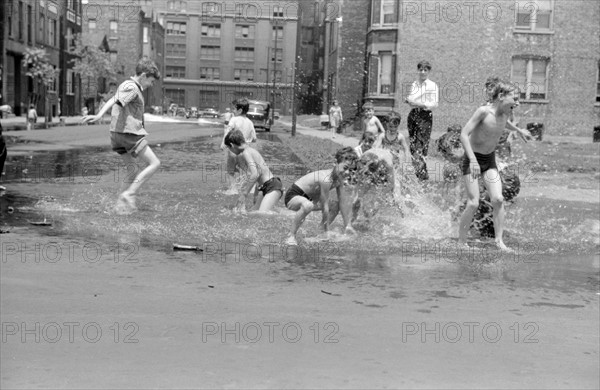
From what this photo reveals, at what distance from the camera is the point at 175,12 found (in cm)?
3588

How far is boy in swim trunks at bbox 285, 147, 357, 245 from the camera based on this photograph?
909 centimetres

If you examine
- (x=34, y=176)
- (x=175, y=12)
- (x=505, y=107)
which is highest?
(x=175, y=12)

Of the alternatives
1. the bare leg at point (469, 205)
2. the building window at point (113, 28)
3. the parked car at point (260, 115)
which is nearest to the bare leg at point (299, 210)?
the bare leg at point (469, 205)

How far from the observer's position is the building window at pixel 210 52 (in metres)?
29.5

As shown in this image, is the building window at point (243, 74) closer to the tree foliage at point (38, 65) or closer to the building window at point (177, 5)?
the building window at point (177, 5)

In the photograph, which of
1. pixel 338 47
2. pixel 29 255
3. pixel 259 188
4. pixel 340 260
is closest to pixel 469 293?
pixel 340 260

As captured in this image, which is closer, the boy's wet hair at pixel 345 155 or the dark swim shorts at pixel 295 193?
the boy's wet hair at pixel 345 155

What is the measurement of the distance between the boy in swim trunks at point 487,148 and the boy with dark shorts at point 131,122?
13.7 ft

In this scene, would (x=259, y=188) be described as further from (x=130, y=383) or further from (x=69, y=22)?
(x=69, y=22)

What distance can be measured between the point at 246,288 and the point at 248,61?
1039 inches

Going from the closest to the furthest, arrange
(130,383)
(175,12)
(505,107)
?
(130,383), (505,107), (175,12)

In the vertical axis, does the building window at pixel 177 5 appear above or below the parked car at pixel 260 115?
above

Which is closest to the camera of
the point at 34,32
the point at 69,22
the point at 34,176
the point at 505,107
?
the point at 505,107

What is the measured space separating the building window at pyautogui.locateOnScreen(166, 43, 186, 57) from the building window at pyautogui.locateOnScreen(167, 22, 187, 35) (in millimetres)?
498
